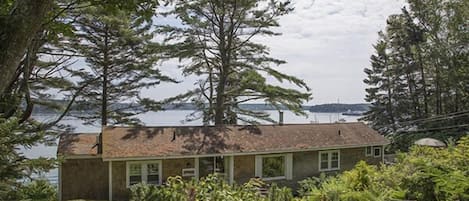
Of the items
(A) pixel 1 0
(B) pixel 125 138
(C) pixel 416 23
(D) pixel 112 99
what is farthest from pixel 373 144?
(A) pixel 1 0

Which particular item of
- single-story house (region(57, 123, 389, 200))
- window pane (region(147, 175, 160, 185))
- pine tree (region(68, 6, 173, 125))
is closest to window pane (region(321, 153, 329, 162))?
single-story house (region(57, 123, 389, 200))

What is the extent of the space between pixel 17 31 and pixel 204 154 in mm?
14241

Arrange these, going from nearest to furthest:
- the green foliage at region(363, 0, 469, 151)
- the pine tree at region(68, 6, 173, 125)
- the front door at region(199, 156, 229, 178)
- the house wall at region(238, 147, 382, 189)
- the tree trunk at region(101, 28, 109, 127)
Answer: the front door at region(199, 156, 229, 178)
the house wall at region(238, 147, 382, 189)
the pine tree at region(68, 6, 173, 125)
the tree trunk at region(101, 28, 109, 127)
the green foliage at region(363, 0, 469, 151)

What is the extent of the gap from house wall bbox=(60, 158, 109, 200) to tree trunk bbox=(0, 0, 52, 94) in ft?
44.7

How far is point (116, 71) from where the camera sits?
20.7 meters

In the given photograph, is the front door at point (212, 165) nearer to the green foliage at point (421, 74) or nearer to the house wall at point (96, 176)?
the house wall at point (96, 176)

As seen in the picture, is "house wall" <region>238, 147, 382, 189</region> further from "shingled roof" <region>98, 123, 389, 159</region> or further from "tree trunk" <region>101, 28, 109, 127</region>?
"tree trunk" <region>101, 28, 109, 127</region>

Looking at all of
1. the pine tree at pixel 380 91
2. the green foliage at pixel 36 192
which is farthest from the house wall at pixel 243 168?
the pine tree at pixel 380 91

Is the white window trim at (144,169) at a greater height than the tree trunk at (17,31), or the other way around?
the tree trunk at (17,31)

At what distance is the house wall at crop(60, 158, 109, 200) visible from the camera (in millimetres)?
15180

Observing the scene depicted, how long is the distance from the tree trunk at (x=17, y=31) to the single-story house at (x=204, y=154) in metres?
12.1

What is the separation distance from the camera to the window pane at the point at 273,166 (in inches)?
714

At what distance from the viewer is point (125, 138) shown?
16625mm

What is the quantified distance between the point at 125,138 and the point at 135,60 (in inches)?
219
